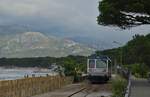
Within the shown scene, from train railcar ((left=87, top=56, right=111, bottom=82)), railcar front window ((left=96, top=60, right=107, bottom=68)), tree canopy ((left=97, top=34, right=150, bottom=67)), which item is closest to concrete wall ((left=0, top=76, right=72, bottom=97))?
train railcar ((left=87, top=56, right=111, bottom=82))

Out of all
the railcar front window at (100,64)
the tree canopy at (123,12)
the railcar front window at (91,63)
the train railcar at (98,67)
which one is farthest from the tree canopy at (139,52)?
the tree canopy at (123,12)

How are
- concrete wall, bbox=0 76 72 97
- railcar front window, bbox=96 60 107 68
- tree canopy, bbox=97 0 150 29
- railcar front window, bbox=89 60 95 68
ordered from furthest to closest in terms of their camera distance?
railcar front window, bbox=89 60 95 68
railcar front window, bbox=96 60 107 68
tree canopy, bbox=97 0 150 29
concrete wall, bbox=0 76 72 97

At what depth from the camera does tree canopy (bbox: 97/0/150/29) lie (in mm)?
41875

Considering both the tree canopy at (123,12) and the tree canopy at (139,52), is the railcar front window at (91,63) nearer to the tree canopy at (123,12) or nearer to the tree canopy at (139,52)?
the tree canopy at (123,12)

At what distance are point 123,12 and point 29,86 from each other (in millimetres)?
13746

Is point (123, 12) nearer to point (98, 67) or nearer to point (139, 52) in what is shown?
point (98, 67)

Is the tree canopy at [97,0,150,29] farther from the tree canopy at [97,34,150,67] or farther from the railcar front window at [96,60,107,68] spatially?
the tree canopy at [97,34,150,67]

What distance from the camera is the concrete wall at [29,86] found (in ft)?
100

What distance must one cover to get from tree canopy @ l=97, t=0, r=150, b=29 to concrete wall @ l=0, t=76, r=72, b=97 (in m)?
7.86

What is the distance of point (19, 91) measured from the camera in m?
33.3

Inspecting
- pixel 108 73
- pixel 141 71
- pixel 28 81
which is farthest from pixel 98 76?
pixel 141 71

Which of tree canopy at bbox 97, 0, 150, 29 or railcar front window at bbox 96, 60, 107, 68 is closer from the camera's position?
tree canopy at bbox 97, 0, 150, 29

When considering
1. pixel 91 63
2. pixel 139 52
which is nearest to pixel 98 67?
pixel 91 63

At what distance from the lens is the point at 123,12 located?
1785 inches
